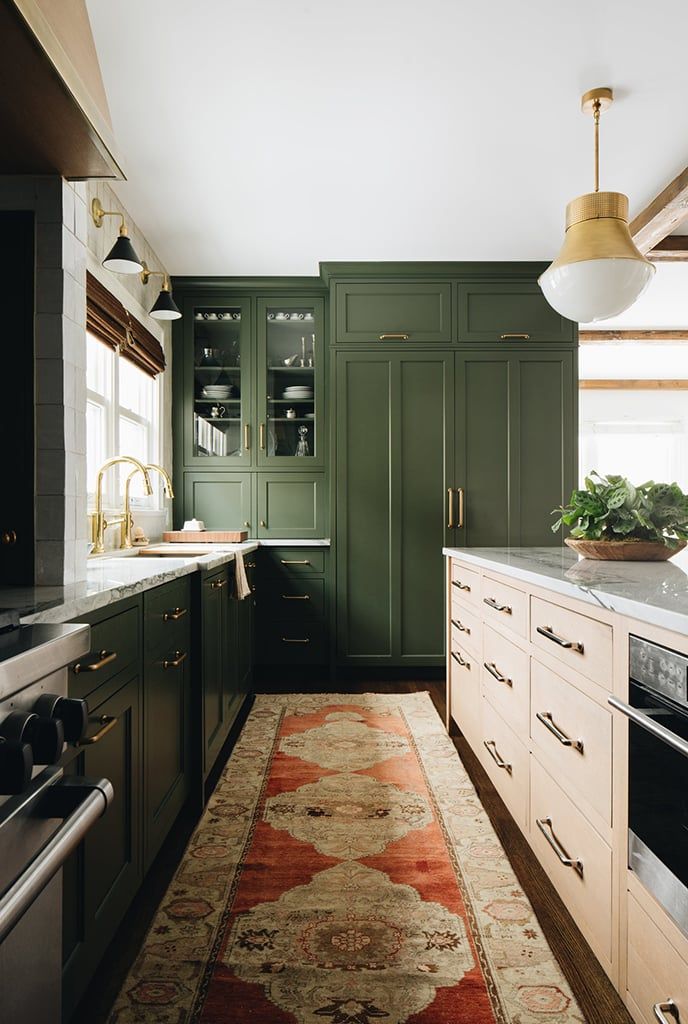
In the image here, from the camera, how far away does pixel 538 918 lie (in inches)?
65.2

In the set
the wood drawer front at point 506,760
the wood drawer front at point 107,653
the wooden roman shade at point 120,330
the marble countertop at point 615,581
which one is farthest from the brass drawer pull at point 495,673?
the wooden roman shade at point 120,330

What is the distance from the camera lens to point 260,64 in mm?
2424

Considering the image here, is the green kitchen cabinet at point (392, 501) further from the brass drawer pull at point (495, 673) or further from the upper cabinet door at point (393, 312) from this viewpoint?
the brass drawer pull at point (495, 673)

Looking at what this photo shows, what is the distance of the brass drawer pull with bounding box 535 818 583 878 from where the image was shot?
4.83 ft

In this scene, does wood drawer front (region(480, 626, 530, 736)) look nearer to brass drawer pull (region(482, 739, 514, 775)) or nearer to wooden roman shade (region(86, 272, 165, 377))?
brass drawer pull (region(482, 739, 514, 775))

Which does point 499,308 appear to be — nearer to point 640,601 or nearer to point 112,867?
point 640,601

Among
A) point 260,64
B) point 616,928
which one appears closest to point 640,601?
point 616,928

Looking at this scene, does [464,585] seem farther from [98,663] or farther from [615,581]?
[98,663]

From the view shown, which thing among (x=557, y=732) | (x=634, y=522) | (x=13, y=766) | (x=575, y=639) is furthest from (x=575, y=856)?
(x=13, y=766)

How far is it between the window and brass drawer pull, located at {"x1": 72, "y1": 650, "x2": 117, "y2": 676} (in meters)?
1.73

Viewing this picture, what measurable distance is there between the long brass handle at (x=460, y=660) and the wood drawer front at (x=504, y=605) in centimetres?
37

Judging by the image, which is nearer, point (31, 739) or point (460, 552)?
point (31, 739)

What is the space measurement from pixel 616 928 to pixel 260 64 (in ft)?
9.19

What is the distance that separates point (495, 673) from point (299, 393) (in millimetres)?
2830
